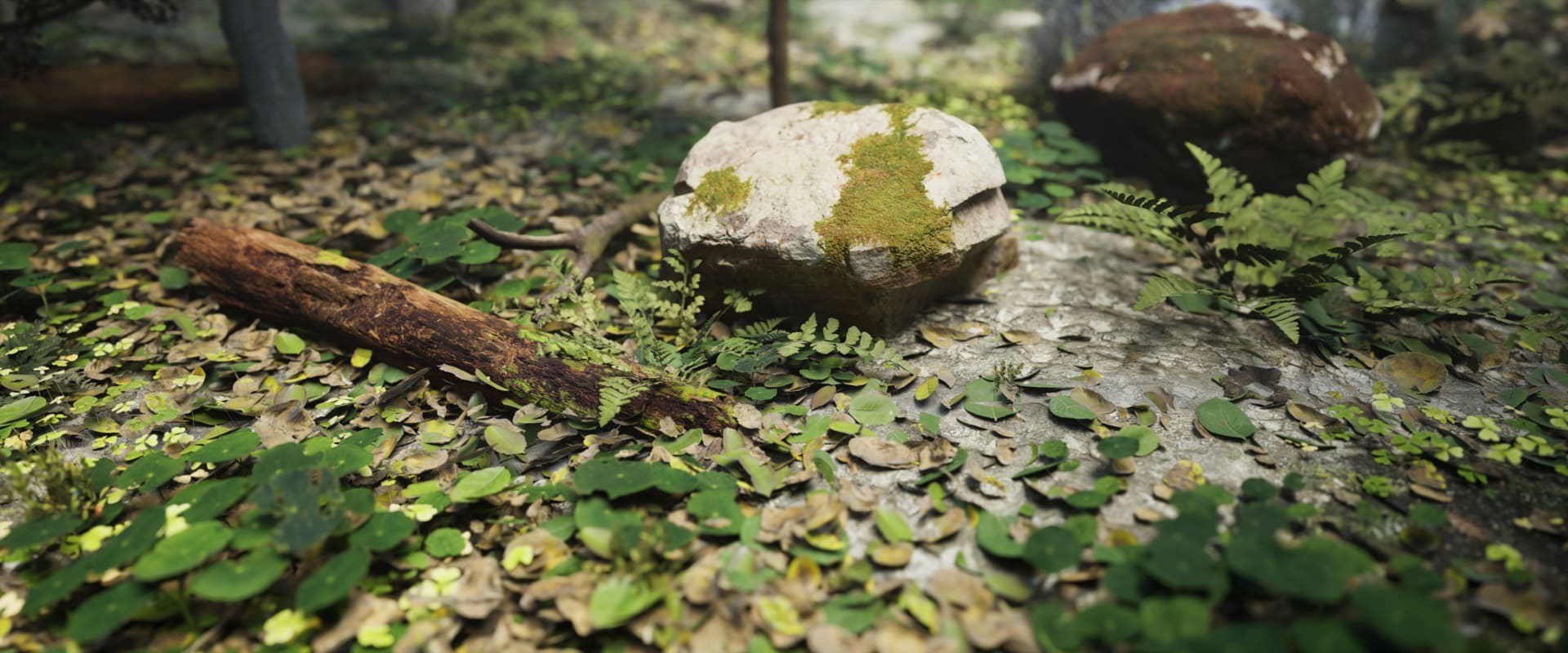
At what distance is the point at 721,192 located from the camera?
301 centimetres

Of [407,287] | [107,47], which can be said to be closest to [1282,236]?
[407,287]

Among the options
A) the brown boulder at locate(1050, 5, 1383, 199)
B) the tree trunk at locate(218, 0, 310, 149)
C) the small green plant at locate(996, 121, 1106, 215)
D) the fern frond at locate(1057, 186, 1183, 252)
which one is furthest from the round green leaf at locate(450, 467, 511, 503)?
the brown boulder at locate(1050, 5, 1383, 199)

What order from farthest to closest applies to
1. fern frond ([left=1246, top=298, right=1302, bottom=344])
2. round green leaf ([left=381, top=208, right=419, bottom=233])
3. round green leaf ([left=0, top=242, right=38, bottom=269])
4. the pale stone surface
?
round green leaf ([left=381, top=208, right=419, bottom=233]) → round green leaf ([left=0, top=242, right=38, bottom=269]) → the pale stone surface → fern frond ([left=1246, top=298, right=1302, bottom=344])

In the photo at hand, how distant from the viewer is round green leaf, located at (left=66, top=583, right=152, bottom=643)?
1777 millimetres

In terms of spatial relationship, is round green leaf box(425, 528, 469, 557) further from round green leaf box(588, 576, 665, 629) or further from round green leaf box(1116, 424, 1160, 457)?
round green leaf box(1116, 424, 1160, 457)

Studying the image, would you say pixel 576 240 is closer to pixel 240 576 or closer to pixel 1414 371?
pixel 240 576

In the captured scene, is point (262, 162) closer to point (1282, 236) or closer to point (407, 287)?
point (407, 287)

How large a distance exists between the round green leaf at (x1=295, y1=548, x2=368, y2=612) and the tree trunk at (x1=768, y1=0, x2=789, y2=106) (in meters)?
3.81

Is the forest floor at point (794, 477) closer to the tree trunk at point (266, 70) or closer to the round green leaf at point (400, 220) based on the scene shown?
the round green leaf at point (400, 220)

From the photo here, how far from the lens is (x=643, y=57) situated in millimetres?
6785

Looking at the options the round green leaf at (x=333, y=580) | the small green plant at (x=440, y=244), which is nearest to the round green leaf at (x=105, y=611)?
the round green leaf at (x=333, y=580)

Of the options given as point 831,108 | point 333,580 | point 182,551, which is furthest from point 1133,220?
point 182,551

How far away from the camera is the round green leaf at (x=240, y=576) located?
71.7 inches

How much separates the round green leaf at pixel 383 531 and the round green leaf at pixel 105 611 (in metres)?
0.47
